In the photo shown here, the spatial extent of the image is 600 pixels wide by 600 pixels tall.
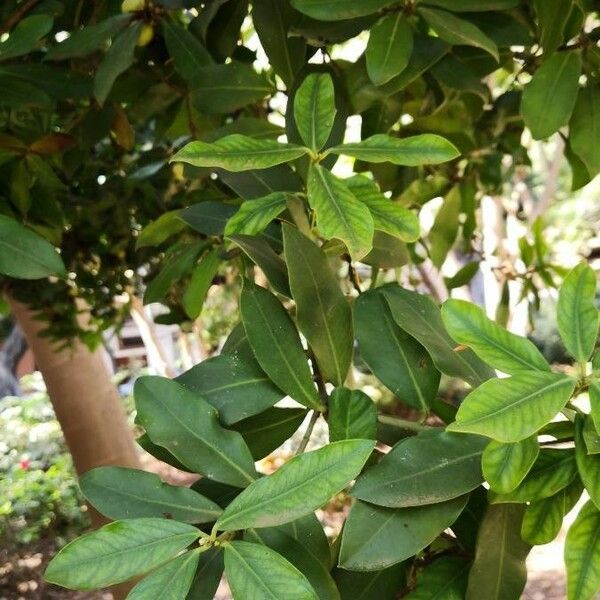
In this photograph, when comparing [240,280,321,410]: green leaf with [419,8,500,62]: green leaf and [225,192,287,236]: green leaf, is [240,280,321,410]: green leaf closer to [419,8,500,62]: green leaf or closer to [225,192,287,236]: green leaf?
[225,192,287,236]: green leaf

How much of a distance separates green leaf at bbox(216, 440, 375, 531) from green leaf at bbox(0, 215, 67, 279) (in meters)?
0.27

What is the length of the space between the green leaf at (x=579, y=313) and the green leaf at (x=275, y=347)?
0.16 metres

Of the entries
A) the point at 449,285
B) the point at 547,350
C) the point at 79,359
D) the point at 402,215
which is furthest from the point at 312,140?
the point at 547,350

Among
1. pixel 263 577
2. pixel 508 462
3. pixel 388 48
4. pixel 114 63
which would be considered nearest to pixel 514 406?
pixel 508 462

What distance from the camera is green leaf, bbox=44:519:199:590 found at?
1.08ft

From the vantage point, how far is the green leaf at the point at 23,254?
1.65ft

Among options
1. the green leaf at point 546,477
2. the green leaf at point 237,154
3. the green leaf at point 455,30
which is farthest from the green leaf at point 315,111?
the green leaf at point 546,477

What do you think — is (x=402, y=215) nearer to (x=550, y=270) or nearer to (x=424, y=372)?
(x=424, y=372)

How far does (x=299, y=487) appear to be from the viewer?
0.34 m

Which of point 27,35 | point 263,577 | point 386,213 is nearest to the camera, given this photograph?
point 263,577

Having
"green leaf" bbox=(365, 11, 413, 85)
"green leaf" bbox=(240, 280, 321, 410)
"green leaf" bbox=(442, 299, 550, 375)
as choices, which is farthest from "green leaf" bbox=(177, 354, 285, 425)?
"green leaf" bbox=(365, 11, 413, 85)

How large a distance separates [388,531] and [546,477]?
9cm

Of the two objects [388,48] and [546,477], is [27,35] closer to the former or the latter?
[388,48]

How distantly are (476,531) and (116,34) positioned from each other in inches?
21.0
